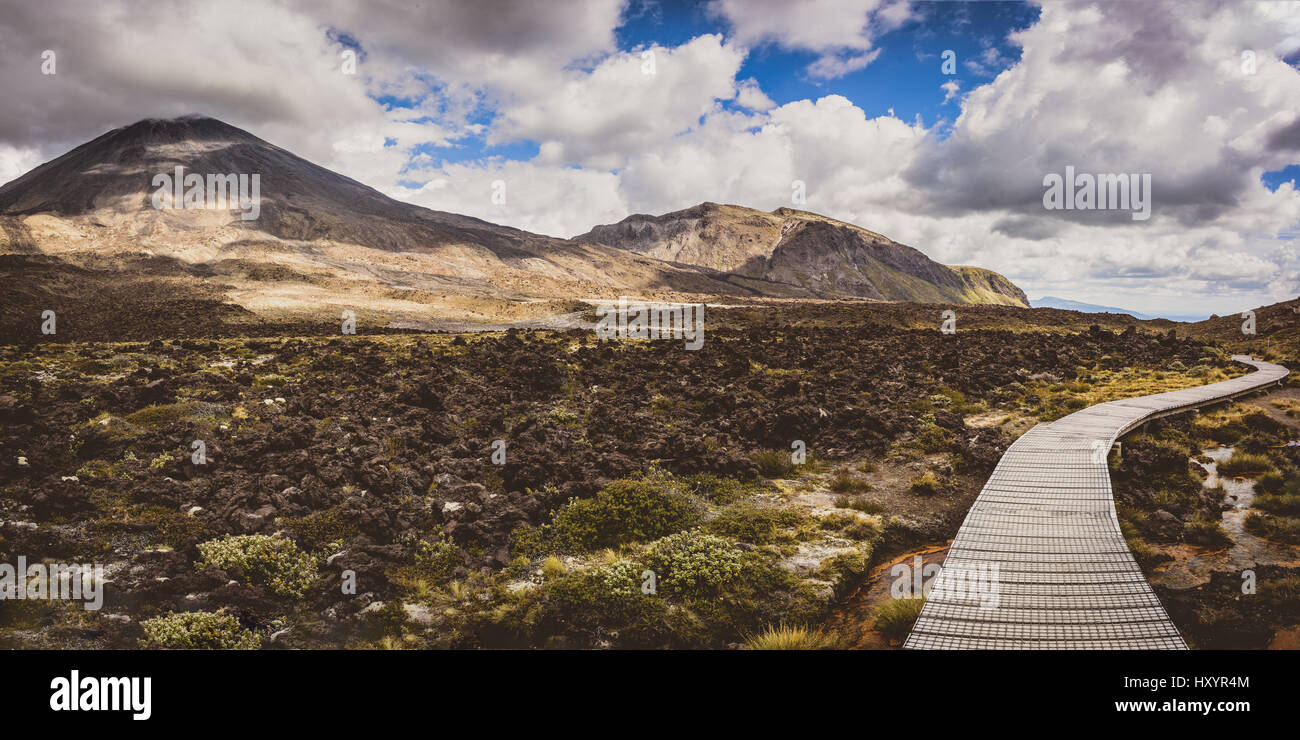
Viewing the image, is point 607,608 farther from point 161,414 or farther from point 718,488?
point 161,414

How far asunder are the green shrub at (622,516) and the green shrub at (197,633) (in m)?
5.67

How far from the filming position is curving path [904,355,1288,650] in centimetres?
730

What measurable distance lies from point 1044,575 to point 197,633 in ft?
44.7

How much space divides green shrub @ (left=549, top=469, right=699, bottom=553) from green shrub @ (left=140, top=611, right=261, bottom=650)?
5.67 metres

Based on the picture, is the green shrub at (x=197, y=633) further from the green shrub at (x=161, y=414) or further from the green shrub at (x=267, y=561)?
the green shrub at (x=161, y=414)

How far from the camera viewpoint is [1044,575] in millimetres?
8586

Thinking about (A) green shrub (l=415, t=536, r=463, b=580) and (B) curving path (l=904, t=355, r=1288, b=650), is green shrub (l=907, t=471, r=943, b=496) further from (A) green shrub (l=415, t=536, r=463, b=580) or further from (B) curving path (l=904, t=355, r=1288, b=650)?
(A) green shrub (l=415, t=536, r=463, b=580)

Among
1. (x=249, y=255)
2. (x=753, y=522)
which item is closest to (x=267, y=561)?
(x=753, y=522)

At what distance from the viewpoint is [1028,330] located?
176 ft

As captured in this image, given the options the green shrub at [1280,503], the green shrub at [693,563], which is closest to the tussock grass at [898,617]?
the green shrub at [693,563]

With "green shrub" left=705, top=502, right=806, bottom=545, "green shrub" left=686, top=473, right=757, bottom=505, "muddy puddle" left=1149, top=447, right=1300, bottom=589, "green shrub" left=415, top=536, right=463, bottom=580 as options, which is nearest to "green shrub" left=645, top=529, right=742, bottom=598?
"green shrub" left=705, top=502, right=806, bottom=545

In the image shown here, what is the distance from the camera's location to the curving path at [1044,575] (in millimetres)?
7301

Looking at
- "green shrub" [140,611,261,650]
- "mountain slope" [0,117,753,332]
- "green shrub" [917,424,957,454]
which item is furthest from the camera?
"mountain slope" [0,117,753,332]
